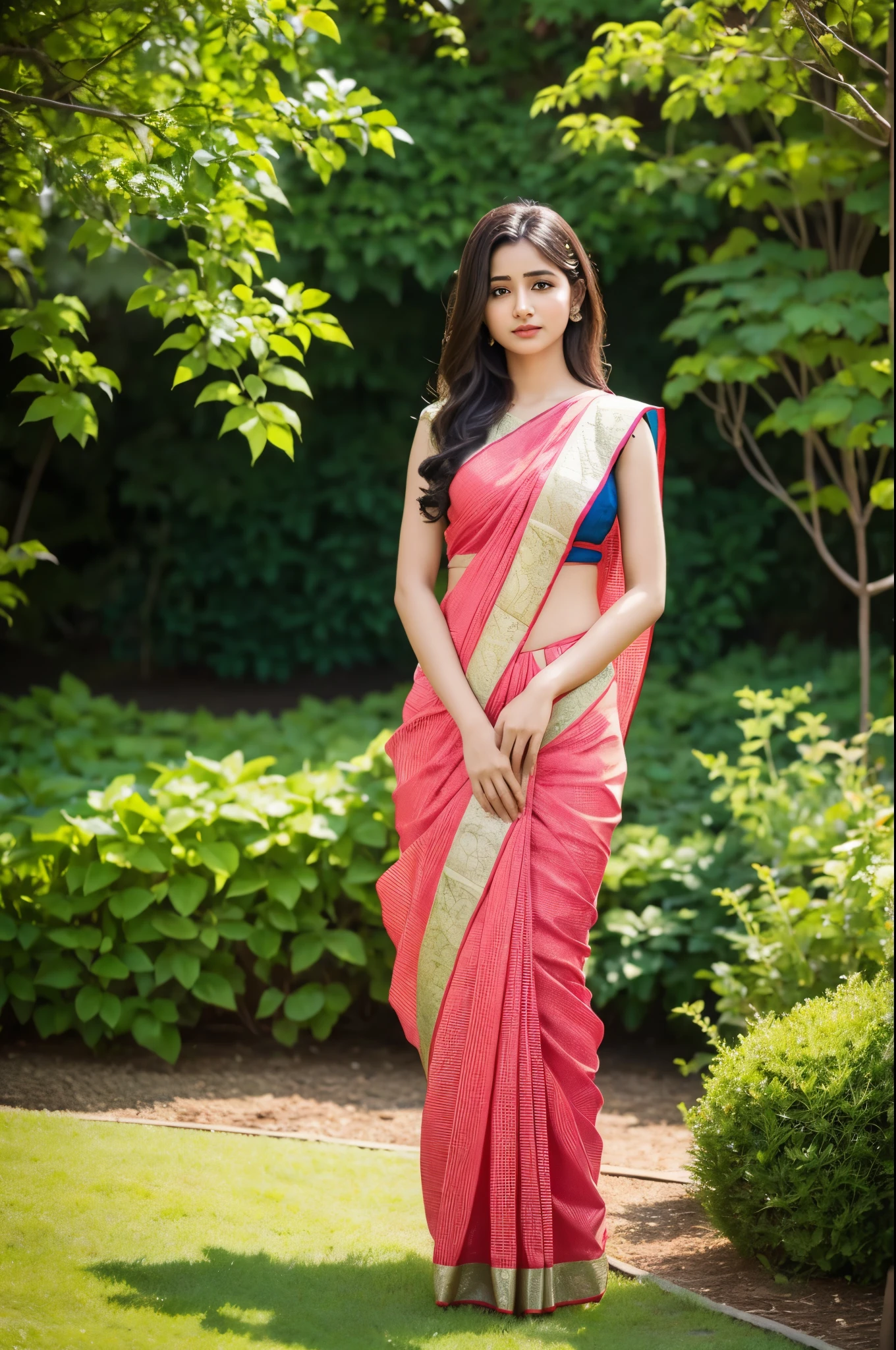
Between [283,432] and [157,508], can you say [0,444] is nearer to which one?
[157,508]

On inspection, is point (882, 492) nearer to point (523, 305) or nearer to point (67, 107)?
point (523, 305)

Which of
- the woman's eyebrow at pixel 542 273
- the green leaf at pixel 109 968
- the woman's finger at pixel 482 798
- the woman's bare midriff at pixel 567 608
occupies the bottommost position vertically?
the green leaf at pixel 109 968

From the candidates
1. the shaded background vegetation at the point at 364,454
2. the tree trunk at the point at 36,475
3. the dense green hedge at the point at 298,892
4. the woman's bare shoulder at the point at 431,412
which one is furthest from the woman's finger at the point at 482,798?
the tree trunk at the point at 36,475

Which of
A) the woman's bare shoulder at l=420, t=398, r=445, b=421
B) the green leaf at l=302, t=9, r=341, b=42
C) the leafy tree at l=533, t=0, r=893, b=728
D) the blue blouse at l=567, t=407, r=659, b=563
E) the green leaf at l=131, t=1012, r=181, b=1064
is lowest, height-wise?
the green leaf at l=131, t=1012, r=181, b=1064

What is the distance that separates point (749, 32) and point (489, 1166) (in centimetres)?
286

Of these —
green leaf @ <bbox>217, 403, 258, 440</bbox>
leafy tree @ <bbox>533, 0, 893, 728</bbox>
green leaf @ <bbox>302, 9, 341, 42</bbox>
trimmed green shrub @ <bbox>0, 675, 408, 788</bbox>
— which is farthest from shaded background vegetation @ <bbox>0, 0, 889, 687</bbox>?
green leaf @ <bbox>217, 403, 258, 440</bbox>

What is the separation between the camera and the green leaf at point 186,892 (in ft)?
12.1

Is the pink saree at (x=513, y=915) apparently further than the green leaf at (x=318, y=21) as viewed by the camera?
No

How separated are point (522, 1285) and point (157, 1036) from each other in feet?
5.58

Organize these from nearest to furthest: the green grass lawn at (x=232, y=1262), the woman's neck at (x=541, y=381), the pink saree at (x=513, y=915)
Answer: the green grass lawn at (x=232, y=1262) → the pink saree at (x=513, y=915) → the woman's neck at (x=541, y=381)

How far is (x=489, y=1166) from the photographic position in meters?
2.36

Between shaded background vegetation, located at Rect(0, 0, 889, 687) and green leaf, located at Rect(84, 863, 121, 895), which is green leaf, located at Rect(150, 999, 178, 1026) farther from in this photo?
shaded background vegetation, located at Rect(0, 0, 889, 687)

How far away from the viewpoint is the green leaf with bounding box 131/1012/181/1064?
12.3 ft

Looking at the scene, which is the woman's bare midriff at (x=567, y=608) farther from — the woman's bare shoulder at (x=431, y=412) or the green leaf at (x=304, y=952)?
the green leaf at (x=304, y=952)
